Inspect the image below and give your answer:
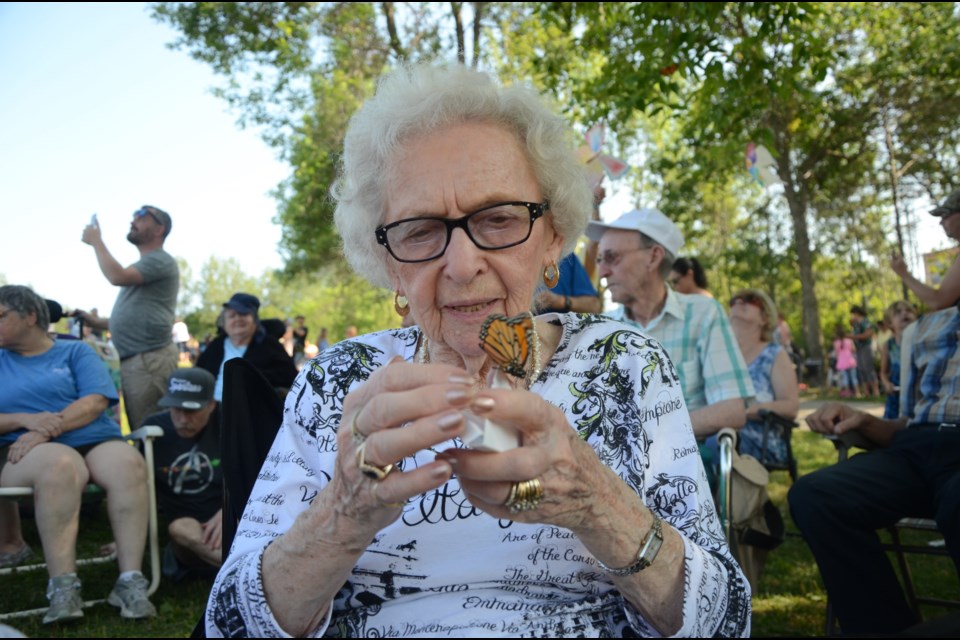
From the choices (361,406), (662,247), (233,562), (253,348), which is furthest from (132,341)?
(361,406)

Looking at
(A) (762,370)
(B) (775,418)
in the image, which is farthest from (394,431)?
(A) (762,370)

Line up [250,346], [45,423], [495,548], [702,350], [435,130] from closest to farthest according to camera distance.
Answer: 1. [495,548]
2. [435,130]
3. [702,350]
4. [45,423]
5. [250,346]

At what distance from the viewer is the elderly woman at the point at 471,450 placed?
45.9 inches

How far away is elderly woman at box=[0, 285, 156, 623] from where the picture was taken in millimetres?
4102

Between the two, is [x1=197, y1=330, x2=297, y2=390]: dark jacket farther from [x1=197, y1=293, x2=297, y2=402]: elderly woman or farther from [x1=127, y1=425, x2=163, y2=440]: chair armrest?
[x1=127, y1=425, x2=163, y2=440]: chair armrest

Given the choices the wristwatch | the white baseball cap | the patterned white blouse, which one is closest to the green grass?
the white baseball cap

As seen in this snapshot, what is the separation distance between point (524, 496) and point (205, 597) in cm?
420

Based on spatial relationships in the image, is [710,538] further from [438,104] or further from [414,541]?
[438,104]

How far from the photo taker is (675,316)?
4.14 metres

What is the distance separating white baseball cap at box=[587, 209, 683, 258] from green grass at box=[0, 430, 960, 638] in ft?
5.88

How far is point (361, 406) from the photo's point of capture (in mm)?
1119

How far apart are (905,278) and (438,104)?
5.96 m

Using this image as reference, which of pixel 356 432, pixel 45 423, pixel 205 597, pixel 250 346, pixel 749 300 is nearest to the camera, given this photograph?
pixel 356 432

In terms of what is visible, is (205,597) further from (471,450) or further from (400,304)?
(471,450)
